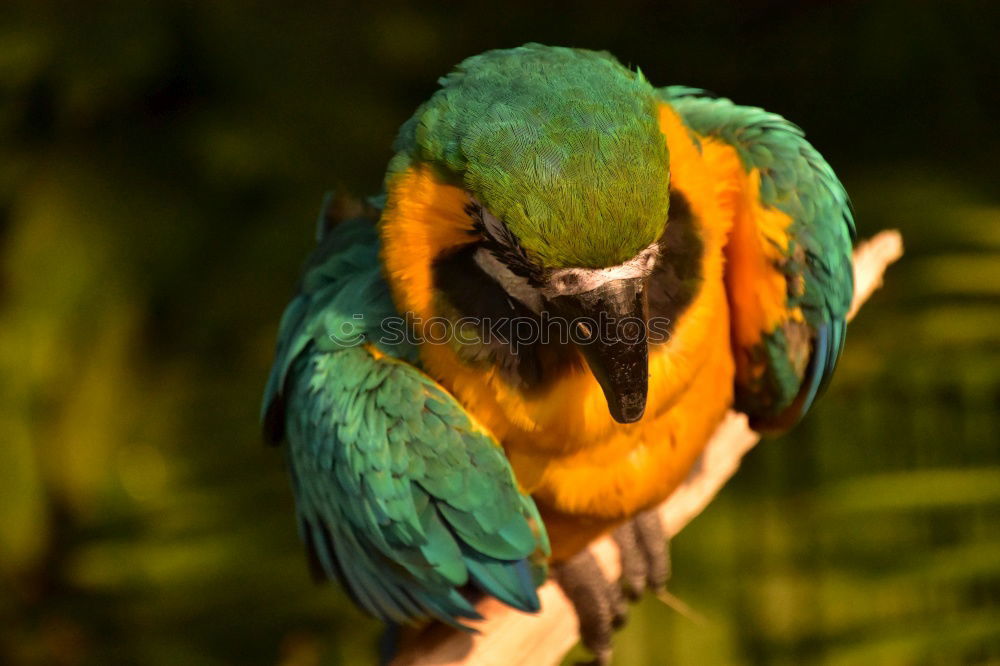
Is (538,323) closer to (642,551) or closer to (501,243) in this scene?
(501,243)

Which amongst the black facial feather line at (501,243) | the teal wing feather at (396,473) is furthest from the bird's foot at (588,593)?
the black facial feather line at (501,243)

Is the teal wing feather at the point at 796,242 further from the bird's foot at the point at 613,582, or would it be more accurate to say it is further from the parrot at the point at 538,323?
the bird's foot at the point at 613,582

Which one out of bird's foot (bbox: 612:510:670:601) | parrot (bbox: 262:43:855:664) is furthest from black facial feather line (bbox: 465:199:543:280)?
bird's foot (bbox: 612:510:670:601)

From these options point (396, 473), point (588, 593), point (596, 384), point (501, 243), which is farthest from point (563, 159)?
point (588, 593)

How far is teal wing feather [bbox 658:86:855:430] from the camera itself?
4.39 ft

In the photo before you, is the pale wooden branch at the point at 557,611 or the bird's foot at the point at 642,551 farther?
the bird's foot at the point at 642,551

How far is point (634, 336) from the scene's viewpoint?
3.50 feet

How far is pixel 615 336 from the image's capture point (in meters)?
1.06

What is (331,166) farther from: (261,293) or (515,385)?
(515,385)

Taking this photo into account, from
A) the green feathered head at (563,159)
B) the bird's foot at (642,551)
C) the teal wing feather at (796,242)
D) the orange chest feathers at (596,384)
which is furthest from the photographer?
the bird's foot at (642,551)

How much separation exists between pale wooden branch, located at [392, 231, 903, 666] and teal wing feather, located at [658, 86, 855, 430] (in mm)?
148

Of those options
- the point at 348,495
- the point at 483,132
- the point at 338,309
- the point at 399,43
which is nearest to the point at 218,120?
the point at 399,43

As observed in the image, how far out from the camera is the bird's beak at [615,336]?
1038mm

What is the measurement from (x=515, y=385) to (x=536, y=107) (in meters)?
0.34
